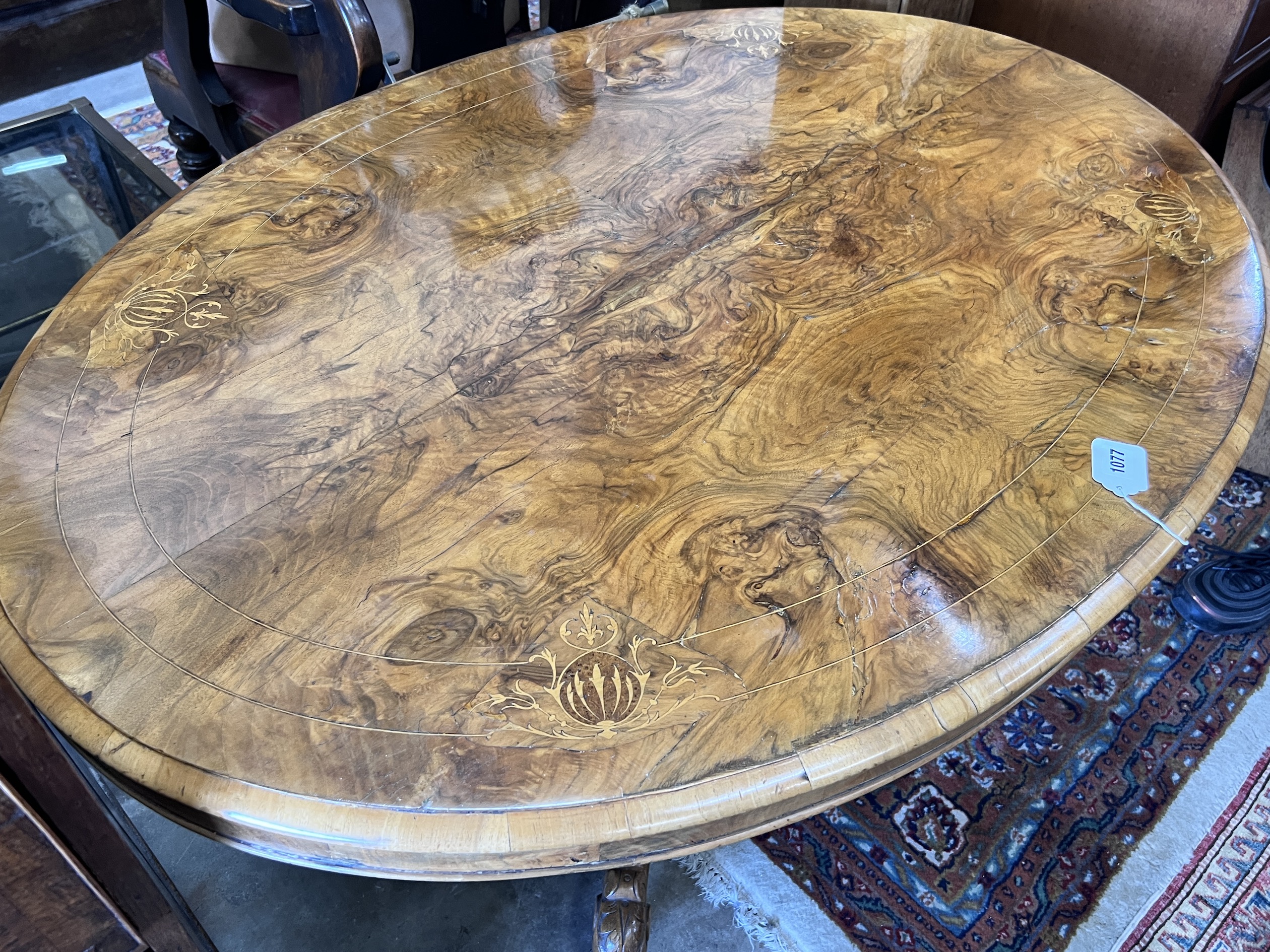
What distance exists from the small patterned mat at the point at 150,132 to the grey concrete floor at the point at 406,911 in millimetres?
1337

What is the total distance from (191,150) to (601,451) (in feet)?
3.10

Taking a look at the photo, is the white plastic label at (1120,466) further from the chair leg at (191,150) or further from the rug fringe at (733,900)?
the chair leg at (191,150)

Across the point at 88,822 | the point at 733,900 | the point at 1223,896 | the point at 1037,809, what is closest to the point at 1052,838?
the point at 1037,809

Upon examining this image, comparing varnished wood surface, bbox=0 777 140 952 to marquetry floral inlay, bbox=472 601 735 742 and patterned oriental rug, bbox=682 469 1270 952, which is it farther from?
patterned oriental rug, bbox=682 469 1270 952

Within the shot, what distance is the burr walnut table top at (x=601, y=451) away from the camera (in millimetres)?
476

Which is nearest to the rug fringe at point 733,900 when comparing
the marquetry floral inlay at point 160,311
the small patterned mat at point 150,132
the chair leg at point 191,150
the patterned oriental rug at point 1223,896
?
the patterned oriental rug at point 1223,896

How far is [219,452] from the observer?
0.61 m

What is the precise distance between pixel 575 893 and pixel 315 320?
592mm

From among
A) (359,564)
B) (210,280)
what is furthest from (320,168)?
(359,564)

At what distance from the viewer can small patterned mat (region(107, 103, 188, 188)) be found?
1.82 m

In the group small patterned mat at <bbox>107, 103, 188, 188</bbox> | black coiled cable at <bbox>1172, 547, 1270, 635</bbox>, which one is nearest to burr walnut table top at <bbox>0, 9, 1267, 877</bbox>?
black coiled cable at <bbox>1172, 547, 1270, 635</bbox>

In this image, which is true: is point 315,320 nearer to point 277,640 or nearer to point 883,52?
point 277,640

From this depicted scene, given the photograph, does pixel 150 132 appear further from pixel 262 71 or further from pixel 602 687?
pixel 602 687

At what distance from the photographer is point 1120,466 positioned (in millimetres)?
602
